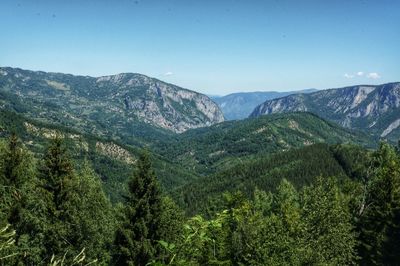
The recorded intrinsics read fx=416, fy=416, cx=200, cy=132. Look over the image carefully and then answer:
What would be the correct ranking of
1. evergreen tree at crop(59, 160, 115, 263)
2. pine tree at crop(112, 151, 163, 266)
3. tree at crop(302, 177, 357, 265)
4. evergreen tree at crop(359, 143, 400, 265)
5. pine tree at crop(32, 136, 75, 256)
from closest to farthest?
pine tree at crop(32, 136, 75, 256), tree at crop(302, 177, 357, 265), evergreen tree at crop(59, 160, 115, 263), pine tree at crop(112, 151, 163, 266), evergreen tree at crop(359, 143, 400, 265)

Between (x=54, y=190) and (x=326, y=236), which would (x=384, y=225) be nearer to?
(x=326, y=236)

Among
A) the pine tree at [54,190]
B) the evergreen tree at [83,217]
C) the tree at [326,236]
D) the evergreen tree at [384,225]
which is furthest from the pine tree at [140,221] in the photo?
the evergreen tree at [384,225]

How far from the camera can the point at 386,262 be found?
56031 mm

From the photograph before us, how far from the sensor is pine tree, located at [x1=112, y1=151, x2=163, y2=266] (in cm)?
4675

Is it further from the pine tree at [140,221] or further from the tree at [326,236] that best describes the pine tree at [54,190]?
the tree at [326,236]

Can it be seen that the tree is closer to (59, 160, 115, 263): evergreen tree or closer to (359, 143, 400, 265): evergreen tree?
(359, 143, 400, 265): evergreen tree

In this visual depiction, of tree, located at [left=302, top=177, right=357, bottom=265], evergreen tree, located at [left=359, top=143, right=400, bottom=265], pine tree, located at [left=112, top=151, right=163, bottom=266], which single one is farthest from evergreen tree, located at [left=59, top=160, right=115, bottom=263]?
evergreen tree, located at [left=359, top=143, right=400, bottom=265]

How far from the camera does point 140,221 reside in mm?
47906

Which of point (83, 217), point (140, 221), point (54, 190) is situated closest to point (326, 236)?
point (140, 221)

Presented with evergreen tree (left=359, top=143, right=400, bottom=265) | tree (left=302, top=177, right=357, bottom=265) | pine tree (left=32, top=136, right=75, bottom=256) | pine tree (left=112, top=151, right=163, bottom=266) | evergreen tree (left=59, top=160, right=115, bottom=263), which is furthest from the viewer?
evergreen tree (left=359, top=143, right=400, bottom=265)

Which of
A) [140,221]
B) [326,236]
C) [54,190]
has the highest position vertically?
[54,190]

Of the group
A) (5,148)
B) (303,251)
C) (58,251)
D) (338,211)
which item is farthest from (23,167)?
(338,211)

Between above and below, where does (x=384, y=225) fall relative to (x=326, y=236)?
below

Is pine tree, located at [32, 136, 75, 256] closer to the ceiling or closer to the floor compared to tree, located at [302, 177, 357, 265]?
closer to the ceiling
